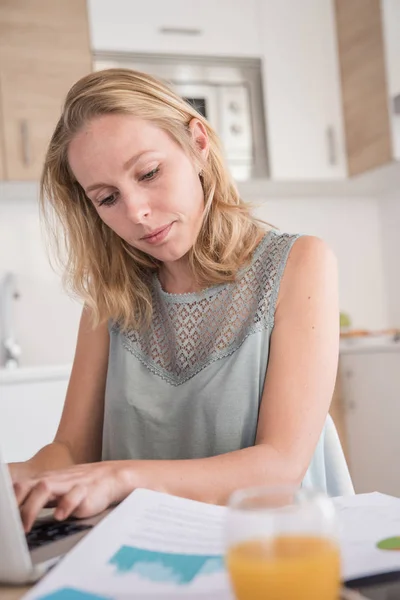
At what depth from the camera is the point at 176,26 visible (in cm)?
302

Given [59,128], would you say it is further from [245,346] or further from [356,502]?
[356,502]

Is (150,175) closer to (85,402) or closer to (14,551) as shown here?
(85,402)

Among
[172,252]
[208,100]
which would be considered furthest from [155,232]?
[208,100]

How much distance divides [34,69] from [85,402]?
1.84 meters

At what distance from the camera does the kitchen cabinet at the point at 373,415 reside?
8.95 feet

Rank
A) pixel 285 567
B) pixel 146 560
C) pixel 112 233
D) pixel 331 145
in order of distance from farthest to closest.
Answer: pixel 331 145 < pixel 112 233 < pixel 146 560 < pixel 285 567

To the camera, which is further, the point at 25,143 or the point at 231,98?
the point at 231,98

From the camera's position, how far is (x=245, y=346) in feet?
4.01

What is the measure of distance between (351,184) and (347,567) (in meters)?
2.97

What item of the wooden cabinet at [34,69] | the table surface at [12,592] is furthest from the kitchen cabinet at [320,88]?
the table surface at [12,592]

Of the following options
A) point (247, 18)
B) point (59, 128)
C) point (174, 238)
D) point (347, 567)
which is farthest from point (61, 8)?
point (347, 567)

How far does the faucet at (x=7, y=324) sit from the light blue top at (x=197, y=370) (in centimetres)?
157

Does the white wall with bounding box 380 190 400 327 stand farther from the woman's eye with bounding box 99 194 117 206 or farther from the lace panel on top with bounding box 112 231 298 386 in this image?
the woman's eye with bounding box 99 194 117 206

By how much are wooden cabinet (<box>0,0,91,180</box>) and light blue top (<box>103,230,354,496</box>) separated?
157cm
